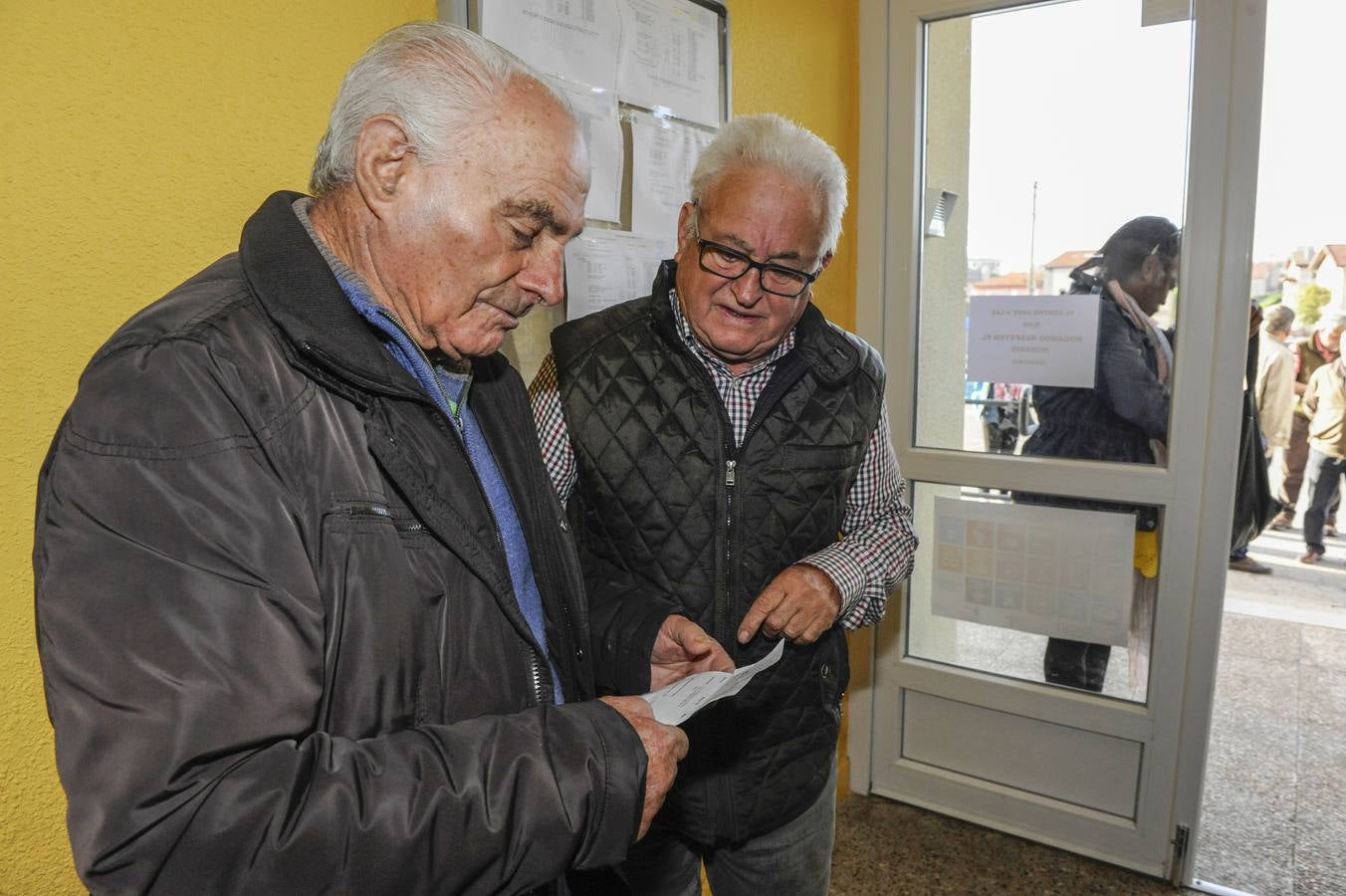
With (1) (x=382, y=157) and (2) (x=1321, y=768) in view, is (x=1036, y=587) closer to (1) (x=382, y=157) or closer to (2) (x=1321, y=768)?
(2) (x=1321, y=768)

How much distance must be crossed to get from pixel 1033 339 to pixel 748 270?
57.7 inches

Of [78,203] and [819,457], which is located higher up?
[78,203]

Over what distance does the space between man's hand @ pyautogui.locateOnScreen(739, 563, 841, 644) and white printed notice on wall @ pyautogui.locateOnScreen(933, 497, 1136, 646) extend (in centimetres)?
140

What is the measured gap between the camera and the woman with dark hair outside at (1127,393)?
7.47 feet

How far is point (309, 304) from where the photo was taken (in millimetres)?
727

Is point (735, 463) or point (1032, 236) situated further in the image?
point (1032, 236)

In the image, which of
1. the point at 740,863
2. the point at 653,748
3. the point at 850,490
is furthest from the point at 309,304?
the point at 740,863

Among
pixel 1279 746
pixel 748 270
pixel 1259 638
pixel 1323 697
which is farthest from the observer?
pixel 1259 638

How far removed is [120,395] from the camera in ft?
2.00

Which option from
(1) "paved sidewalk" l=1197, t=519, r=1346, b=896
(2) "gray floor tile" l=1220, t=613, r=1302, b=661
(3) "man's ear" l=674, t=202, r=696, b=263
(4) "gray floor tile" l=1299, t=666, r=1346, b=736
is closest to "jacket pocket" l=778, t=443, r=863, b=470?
(3) "man's ear" l=674, t=202, r=696, b=263

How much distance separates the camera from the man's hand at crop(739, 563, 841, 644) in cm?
131

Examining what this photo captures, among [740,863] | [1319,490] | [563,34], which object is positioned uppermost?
[563,34]

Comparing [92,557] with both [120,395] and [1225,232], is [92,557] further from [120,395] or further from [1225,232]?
[1225,232]

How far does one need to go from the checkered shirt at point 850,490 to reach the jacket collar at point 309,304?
0.52 meters
